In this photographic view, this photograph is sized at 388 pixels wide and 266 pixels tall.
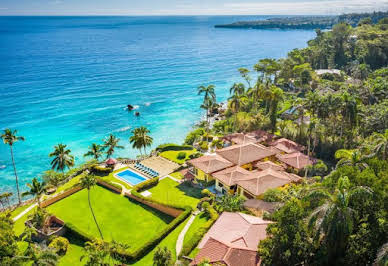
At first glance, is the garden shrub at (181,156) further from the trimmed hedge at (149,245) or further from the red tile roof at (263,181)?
the trimmed hedge at (149,245)

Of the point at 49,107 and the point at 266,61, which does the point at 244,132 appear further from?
the point at 49,107

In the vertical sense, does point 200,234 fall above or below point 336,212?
below

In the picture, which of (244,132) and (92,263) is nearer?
(92,263)

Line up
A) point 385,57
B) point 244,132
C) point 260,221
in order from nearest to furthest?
point 260,221
point 244,132
point 385,57

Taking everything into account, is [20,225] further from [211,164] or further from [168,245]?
[211,164]

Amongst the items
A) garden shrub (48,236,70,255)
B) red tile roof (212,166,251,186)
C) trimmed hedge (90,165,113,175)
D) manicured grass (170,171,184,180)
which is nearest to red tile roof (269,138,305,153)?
red tile roof (212,166,251,186)

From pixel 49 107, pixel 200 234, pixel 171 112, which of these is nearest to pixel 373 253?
pixel 200 234
